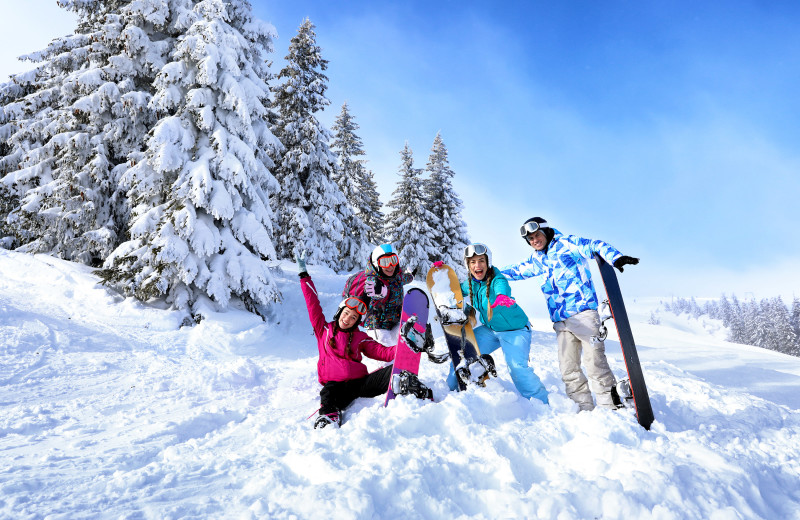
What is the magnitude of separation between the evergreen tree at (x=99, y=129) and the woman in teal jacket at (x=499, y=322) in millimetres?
10444

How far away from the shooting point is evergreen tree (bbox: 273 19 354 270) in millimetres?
18797

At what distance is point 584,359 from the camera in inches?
175

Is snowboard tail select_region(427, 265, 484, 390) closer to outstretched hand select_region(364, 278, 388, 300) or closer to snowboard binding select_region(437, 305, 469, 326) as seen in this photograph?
snowboard binding select_region(437, 305, 469, 326)

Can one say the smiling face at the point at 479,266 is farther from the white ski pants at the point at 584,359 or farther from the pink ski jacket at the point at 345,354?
the pink ski jacket at the point at 345,354

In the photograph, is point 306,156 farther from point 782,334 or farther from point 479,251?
point 782,334

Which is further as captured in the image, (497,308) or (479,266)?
(479,266)

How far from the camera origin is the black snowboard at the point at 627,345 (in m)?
3.82

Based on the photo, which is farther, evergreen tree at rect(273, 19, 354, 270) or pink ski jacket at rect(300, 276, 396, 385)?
evergreen tree at rect(273, 19, 354, 270)

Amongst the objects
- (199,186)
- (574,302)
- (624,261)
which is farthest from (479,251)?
(199,186)

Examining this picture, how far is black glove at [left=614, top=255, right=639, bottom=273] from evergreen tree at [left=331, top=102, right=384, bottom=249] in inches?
727

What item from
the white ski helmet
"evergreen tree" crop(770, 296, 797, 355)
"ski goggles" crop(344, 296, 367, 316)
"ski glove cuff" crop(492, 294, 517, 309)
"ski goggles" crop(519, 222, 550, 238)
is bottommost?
"evergreen tree" crop(770, 296, 797, 355)

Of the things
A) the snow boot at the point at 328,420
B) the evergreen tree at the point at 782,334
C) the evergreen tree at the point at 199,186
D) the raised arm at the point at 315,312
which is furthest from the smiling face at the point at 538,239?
the evergreen tree at the point at 782,334

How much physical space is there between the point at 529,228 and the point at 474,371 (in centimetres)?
180

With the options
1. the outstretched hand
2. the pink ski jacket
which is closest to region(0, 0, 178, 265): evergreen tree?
the outstretched hand
